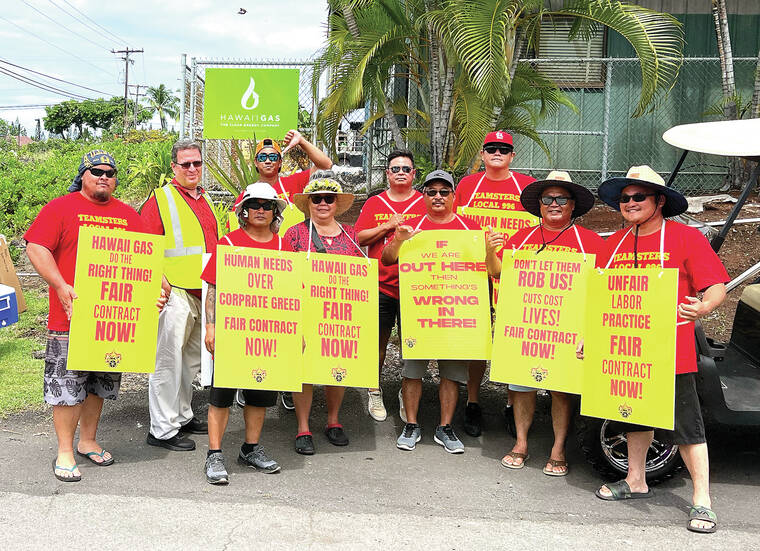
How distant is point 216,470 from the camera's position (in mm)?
4617

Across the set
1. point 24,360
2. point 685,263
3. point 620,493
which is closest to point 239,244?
point 685,263

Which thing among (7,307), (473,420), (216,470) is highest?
(7,307)

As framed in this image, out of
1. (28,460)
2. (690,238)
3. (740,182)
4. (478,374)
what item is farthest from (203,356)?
(740,182)

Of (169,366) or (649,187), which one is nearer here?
(649,187)

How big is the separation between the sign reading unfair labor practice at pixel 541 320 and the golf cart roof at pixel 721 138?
0.97m

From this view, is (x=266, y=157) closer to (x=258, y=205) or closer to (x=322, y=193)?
(x=322, y=193)

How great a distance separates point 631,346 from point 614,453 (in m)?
0.89

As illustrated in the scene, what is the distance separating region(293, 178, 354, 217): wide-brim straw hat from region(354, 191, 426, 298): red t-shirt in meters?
0.27

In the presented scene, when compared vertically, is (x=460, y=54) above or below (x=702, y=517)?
above

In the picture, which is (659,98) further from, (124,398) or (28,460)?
(28,460)

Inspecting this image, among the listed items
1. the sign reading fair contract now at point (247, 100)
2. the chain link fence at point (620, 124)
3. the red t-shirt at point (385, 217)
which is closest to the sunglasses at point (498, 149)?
the red t-shirt at point (385, 217)

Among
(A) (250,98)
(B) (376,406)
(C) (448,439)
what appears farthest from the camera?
(A) (250,98)

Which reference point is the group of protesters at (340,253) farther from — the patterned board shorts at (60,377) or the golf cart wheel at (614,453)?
the golf cart wheel at (614,453)

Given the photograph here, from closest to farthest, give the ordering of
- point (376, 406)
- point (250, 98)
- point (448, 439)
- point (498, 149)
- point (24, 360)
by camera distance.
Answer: point (448, 439)
point (498, 149)
point (376, 406)
point (24, 360)
point (250, 98)
